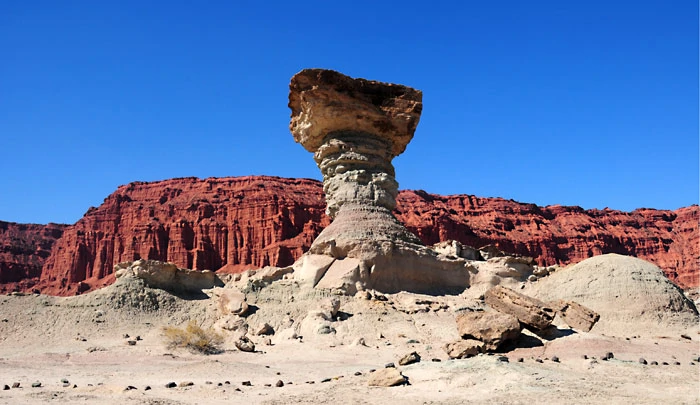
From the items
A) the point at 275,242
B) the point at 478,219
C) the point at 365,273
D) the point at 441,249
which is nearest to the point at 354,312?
the point at 365,273

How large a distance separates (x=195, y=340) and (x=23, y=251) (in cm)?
10220

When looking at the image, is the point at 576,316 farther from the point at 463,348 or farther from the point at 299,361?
the point at 299,361

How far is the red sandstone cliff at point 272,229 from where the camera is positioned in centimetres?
9394

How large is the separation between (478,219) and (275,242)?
37.0 metres

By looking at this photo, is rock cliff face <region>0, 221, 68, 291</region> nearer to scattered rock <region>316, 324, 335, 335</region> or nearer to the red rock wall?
the red rock wall

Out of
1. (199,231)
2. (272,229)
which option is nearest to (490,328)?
(272,229)

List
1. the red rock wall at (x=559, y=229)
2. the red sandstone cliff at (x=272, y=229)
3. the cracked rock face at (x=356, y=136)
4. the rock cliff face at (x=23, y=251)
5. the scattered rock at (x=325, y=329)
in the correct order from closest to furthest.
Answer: the scattered rock at (x=325, y=329)
the cracked rock face at (x=356, y=136)
the red sandstone cliff at (x=272, y=229)
the rock cliff face at (x=23, y=251)
the red rock wall at (x=559, y=229)

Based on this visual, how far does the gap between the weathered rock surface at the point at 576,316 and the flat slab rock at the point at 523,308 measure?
5.21 ft

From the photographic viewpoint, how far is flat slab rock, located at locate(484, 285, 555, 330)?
16641 mm

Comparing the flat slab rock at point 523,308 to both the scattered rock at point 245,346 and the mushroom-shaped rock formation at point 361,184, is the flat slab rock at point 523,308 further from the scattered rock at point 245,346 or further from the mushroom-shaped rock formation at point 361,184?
the scattered rock at point 245,346

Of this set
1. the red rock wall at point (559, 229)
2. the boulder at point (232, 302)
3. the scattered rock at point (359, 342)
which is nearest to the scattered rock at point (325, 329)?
the scattered rock at point (359, 342)

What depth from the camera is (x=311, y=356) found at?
1627cm

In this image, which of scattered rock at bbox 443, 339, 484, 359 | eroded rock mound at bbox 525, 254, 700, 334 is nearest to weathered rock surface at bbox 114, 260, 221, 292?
scattered rock at bbox 443, 339, 484, 359

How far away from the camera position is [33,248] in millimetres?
110062
